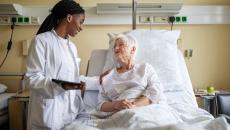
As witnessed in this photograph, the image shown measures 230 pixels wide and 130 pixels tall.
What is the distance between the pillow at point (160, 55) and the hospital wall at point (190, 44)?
62 centimetres

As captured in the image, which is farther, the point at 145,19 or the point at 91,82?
the point at 145,19

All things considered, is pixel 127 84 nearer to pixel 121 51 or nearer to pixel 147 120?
pixel 121 51

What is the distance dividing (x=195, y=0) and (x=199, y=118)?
1.64m

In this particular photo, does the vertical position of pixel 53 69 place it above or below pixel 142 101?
above

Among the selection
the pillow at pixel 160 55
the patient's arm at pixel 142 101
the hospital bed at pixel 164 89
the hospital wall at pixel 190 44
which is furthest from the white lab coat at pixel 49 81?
the hospital wall at pixel 190 44

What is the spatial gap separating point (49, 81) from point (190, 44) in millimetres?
1846

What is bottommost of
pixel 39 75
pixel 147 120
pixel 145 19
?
pixel 147 120

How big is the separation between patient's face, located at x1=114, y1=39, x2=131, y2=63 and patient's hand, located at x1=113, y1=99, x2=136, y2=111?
297 millimetres

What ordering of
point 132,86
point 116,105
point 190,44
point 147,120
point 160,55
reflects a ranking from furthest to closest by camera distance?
point 190,44, point 160,55, point 132,86, point 116,105, point 147,120

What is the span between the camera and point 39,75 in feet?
4.98

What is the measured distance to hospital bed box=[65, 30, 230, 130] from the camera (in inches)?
58.1

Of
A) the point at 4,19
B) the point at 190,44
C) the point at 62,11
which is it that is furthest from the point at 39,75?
the point at 190,44

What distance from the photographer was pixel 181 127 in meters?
1.12

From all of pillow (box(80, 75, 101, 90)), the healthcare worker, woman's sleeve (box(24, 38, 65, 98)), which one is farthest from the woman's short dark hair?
pillow (box(80, 75, 101, 90))
